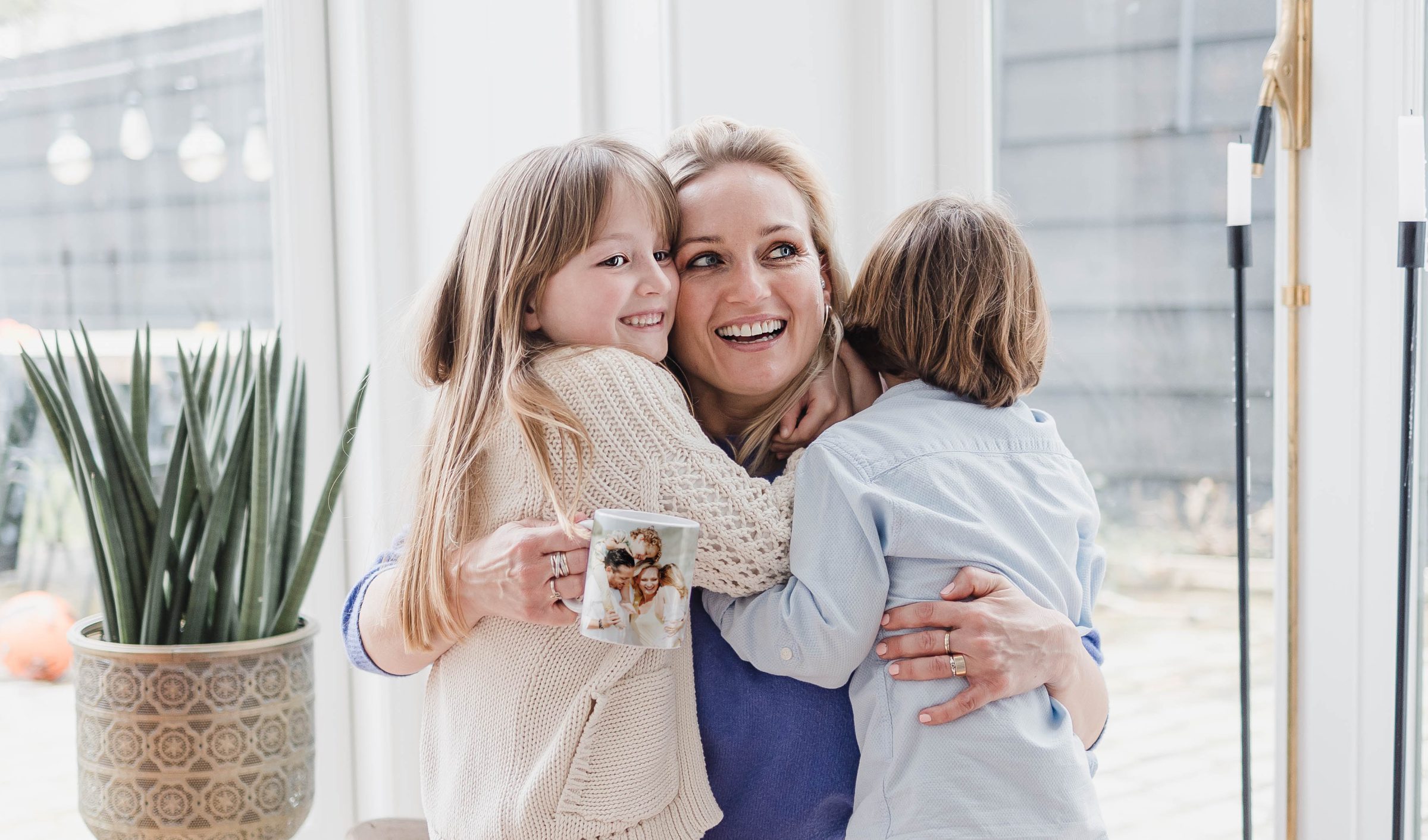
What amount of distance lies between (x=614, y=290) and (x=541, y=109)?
103 cm

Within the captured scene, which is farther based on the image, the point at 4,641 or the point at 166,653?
the point at 4,641

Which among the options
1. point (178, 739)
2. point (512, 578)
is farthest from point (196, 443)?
point (512, 578)

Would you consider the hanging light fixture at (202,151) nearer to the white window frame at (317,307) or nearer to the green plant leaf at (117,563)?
the white window frame at (317,307)

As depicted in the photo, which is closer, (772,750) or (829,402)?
(772,750)

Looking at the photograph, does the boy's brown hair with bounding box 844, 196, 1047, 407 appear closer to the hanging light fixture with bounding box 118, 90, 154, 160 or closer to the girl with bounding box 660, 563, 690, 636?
the girl with bounding box 660, 563, 690, 636

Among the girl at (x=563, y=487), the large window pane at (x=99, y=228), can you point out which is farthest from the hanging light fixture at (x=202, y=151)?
the girl at (x=563, y=487)

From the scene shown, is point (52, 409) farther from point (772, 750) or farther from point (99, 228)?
point (772, 750)

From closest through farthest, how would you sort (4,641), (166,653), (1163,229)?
(166,653) → (1163,229) → (4,641)

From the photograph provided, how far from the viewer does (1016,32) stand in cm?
217

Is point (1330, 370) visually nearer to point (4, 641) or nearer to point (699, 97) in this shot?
point (699, 97)

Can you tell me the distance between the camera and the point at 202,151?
2330 millimetres

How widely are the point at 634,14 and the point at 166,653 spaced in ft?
4.38

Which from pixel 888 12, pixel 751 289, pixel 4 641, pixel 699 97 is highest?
pixel 888 12

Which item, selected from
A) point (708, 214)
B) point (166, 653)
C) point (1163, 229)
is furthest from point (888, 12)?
point (166, 653)
